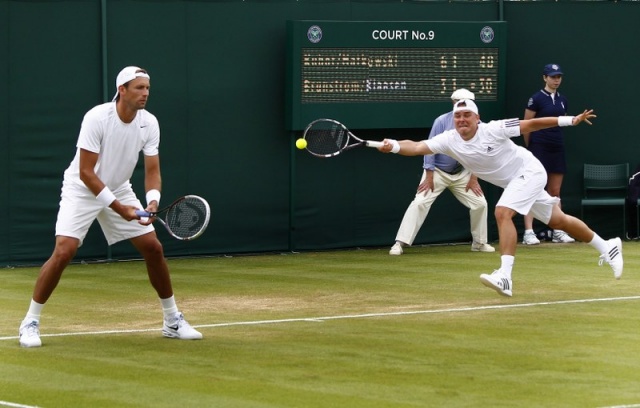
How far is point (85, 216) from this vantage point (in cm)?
1072

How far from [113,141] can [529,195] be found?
4.47m

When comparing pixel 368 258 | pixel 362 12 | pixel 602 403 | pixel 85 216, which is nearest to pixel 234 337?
pixel 85 216

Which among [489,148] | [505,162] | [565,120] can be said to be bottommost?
[505,162]

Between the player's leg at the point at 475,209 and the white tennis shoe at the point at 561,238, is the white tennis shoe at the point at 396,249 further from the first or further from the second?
the white tennis shoe at the point at 561,238

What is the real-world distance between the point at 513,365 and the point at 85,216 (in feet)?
10.9

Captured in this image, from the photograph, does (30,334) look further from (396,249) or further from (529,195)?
(396,249)

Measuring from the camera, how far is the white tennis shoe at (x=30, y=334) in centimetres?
1049

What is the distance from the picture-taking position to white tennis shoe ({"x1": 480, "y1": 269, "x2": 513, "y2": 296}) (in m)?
12.9

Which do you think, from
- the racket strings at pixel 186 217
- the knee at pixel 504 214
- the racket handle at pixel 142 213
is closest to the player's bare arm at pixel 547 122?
the knee at pixel 504 214

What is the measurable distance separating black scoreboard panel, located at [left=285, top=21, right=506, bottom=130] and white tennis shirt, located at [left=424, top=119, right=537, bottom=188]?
4.60 m

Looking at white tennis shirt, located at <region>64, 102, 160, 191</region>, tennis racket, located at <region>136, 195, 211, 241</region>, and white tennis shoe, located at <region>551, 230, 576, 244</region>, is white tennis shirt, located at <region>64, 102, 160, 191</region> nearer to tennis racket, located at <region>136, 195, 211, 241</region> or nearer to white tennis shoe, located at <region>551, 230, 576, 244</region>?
tennis racket, located at <region>136, 195, 211, 241</region>

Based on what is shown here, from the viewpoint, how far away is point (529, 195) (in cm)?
1352

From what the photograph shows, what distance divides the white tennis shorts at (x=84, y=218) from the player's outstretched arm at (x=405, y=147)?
278 cm

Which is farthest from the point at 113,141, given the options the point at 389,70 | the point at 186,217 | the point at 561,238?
the point at 561,238
